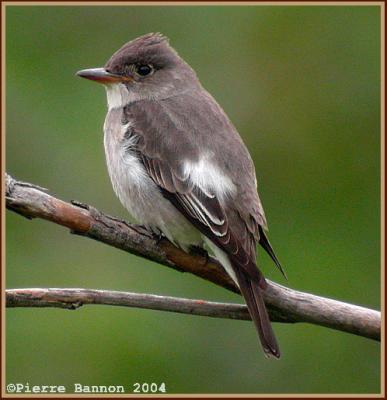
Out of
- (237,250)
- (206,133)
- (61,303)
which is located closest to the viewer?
(61,303)

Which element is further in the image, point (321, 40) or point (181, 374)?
point (321, 40)

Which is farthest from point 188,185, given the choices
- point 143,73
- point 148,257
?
point 143,73

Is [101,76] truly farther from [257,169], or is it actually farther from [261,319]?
[261,319]

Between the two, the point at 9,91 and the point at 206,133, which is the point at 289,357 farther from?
the point at 9,91

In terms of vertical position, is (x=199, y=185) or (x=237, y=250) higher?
(x=199, y=185)

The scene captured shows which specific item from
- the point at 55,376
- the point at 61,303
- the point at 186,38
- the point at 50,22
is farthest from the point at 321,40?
the point at 61,303

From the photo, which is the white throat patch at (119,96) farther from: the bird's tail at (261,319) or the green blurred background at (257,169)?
the bird's tail at (261,319)

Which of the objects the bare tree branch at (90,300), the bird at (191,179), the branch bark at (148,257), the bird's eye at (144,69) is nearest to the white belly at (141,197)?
the bird at (191,179)
